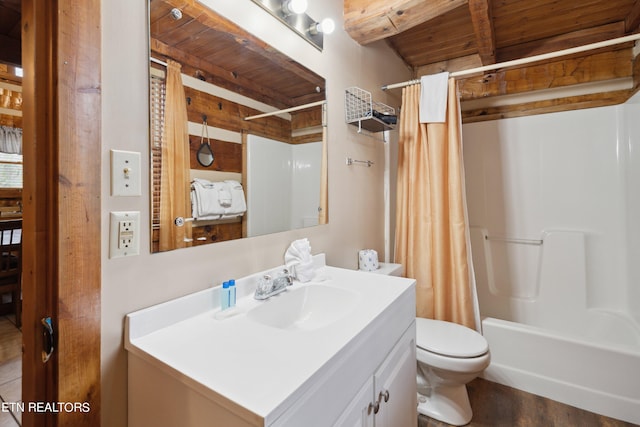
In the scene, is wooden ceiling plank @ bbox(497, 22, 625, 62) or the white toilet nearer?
the white toilet

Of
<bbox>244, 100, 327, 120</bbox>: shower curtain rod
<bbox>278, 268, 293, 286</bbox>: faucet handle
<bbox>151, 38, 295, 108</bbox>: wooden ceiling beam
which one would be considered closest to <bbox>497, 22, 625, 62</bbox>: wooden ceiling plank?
<bbox>244, 100, 327, 120</bbox>: shower curtain rod

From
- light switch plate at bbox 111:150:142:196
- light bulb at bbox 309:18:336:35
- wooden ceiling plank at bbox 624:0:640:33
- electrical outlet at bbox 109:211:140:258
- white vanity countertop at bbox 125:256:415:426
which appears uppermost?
wooden ceiling plank at bbox 624:0:640:33

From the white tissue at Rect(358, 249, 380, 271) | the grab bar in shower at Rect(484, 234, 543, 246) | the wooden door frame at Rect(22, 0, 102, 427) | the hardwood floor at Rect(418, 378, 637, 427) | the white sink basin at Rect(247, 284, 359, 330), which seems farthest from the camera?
the grab bar in shower at Rect(484, 234, 543, 246)

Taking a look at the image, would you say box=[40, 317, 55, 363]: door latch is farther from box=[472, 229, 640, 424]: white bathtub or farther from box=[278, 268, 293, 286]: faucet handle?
box=[472, 229, 640, 424]: white bathtub

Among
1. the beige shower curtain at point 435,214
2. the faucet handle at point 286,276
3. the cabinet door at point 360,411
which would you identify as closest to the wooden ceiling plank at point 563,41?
the beige shower curtain at point 435,214

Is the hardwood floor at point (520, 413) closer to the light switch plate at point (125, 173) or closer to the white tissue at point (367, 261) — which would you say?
the white tissue at point (367, 261)

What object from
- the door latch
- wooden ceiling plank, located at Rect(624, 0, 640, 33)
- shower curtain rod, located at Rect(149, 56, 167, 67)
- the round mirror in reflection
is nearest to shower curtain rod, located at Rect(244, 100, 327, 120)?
the round mirror in reflection

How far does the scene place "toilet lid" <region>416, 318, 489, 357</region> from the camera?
57.1 inches

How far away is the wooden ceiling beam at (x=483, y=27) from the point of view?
1.68 meters

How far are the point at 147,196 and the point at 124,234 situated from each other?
4.8 inches

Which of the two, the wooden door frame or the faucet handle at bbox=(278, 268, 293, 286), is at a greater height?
the wooden door frame

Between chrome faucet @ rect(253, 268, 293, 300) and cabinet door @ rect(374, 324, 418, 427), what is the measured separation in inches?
18.0

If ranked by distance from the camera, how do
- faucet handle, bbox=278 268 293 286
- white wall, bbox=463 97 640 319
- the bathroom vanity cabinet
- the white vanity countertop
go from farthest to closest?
white wall, bbox=463 97 640 319
faucet handle, bbox=278 268 293 286
the bathroom vanity cabinet
the white vanity countertop

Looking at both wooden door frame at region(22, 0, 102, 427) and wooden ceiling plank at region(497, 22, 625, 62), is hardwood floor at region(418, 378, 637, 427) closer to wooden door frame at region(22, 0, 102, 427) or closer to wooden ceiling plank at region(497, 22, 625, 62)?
wooden door frame at region(22, 0, 102, 427)
